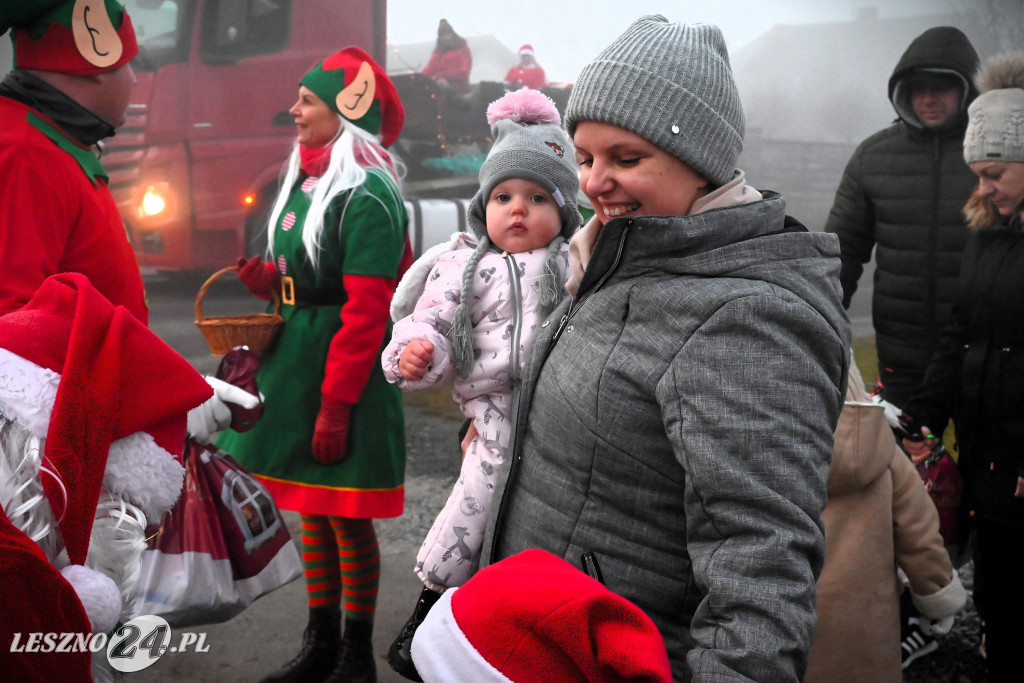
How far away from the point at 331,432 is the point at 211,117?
13.2ft

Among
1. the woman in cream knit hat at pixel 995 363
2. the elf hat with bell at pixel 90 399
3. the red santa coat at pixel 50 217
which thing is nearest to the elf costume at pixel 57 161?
the red santa coat at pixel 50 217

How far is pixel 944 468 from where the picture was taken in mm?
2656

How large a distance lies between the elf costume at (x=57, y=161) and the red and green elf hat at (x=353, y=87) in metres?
0.78

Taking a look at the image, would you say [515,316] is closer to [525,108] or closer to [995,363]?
[525,108]

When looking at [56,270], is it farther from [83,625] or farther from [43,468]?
[83,625]

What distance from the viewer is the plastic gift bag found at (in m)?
1.86

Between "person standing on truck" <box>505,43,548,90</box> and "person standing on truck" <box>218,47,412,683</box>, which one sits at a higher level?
"person standing on truck" <box>505,43,548,90</box>

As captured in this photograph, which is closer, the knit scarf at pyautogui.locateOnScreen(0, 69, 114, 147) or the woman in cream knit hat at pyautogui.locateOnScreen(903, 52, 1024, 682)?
the knit scarf at pyautogui.locateOnScreen(0, 69, 114, 147)

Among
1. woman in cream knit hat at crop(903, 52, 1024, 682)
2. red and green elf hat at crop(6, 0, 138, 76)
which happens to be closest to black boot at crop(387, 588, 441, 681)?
red and green elf hat at crop(6, 0, 138, 76)

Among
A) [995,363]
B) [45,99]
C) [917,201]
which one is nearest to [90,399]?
[45,99]

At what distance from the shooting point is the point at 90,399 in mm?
1186

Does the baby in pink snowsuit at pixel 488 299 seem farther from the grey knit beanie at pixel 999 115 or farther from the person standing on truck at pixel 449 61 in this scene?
the person standing on truck at pixel 449 61

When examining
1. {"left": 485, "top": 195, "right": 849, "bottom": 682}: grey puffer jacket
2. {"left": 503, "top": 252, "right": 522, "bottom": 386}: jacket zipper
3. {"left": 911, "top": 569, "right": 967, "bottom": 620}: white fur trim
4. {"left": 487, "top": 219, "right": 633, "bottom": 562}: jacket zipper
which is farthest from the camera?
{"left": 911, "top": 569, "right": 967, "bottom": 620}: white fur trim

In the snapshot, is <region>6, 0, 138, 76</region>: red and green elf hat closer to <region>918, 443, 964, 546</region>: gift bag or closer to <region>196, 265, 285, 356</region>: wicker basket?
<region>196, 265, 285, 356</region>: wicker basket
